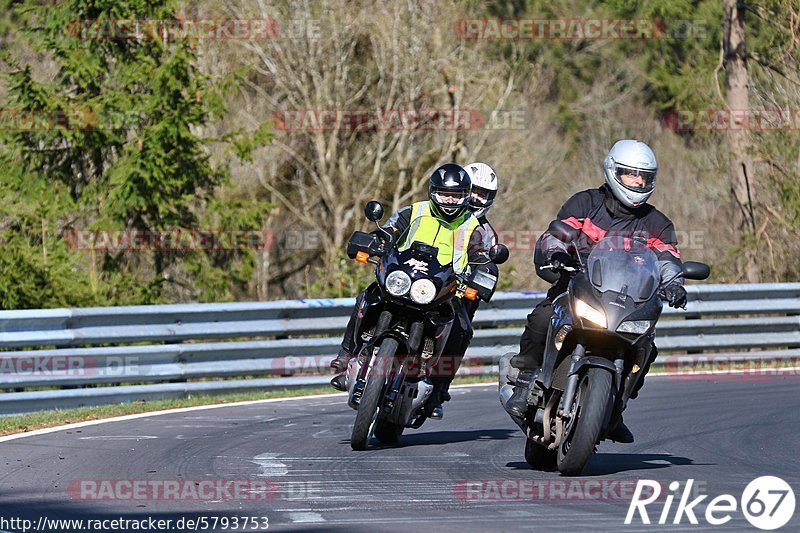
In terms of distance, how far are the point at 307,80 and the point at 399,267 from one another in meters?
28.6

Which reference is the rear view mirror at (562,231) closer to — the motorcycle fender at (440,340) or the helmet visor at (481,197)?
the motorcycle fender at (440,340)

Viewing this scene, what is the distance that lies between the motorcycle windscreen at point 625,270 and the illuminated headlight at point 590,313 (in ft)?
0.39

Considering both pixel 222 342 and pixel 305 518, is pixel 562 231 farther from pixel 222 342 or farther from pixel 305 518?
pixel 222 342

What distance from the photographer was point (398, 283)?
921 cm

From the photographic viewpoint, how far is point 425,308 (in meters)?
9.35

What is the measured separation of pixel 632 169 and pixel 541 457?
177cm

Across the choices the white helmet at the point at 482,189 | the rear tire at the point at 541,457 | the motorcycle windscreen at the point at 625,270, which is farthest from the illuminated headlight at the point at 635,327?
the white helmet at the point at 482,189

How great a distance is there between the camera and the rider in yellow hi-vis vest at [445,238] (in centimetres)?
973

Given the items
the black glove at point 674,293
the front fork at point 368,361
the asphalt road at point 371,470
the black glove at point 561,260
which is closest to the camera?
the asphalt road at point 371,470

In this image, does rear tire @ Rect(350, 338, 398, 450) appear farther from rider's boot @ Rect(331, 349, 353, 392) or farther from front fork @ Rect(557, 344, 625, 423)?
front fork @ Rect(557, 344, 625, 423)

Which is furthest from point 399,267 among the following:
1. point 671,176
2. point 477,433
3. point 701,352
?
point 671,176

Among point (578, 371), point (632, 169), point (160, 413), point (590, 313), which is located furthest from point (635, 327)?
point (160, 413)

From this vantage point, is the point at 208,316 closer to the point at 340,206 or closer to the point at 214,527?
the point at 214,527

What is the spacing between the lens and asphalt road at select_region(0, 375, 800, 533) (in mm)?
6812
